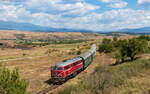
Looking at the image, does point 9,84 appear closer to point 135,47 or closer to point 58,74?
point 58,74

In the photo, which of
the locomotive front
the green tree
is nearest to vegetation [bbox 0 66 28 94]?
the locomotive front

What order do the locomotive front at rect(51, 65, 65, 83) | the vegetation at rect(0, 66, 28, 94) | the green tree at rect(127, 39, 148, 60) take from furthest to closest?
the green tree at rect(127, 39, 148, 60), the locomotive front at rect(51, 65, 65, 83), the vegetation at rect(0, 66, 28, 94)

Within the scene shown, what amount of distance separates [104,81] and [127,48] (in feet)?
108

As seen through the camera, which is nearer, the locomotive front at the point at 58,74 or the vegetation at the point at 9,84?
the vegetation at the point at 9,84

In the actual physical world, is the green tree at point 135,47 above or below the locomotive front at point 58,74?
above

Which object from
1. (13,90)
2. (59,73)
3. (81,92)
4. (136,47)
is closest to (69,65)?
(59,73)

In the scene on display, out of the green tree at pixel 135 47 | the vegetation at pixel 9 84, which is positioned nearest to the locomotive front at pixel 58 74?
the vegetation at pixel 9 84

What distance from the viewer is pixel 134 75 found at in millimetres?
18094

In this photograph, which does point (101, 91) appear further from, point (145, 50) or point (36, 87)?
point (145, 50)

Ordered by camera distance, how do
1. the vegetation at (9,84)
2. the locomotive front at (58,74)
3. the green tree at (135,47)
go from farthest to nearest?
the green tree at (135,47)
the locomotive front at (58,74)
the vegetation at (9,84)

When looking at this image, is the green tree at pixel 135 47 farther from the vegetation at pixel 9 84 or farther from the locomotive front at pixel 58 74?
the vegetation at pixel 9 84

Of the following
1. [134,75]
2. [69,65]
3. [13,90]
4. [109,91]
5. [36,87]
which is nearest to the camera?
[13,90]

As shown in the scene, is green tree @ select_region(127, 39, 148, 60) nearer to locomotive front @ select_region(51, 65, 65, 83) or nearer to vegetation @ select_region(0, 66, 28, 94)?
locomotive front @ select_region(51, 65, 65, 83)

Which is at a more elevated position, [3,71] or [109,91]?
[3,71]
